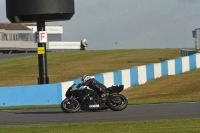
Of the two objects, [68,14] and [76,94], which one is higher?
[68,14]

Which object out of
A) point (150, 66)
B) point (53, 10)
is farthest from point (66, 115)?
point (150, 66)

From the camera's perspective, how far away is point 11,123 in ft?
50.2

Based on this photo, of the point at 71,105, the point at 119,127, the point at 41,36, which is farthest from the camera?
the point at 41,36

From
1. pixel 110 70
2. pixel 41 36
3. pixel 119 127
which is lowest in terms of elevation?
pixel 119 127

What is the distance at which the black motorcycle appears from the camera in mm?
17516

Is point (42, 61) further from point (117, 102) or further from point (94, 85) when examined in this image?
point (117, 102)

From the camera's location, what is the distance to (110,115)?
1623 centimetres

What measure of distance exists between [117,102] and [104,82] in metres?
8.59

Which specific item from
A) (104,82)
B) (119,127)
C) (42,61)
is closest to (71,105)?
(119,127)

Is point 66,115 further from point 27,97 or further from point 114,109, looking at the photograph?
point 27,97

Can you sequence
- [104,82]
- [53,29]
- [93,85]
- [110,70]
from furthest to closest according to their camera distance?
[53,29] < [110,70] < [104,82] < [93,85]

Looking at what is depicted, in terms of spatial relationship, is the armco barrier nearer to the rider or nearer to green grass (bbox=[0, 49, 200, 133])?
green grass (bbox=[0, 49, 200, 133])

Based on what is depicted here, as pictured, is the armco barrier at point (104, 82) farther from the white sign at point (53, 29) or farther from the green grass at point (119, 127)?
the white sign at point (53, 29)

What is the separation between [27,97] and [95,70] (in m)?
15.6
